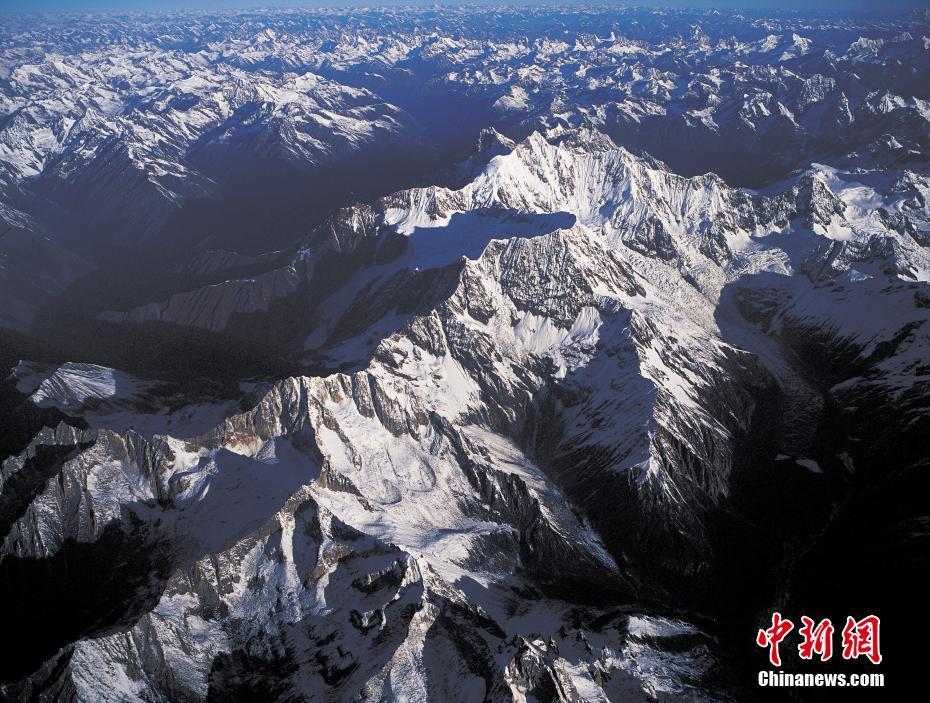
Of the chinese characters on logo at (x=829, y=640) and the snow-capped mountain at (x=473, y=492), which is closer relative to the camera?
the snow-capped mountain at (x=473, y=492)

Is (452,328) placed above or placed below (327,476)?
above

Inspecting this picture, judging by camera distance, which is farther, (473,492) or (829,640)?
(473,492)

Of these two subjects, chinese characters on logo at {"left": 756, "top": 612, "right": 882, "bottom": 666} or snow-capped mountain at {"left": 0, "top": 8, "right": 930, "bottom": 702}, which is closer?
snow-capped mountain at {"left": 0, "top": 8, "right": 930, "bottom": 702}

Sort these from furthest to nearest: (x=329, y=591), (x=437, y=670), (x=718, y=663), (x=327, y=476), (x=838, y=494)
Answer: (x=838, y=494), (x=327, y=476), (x=718, y=663), (x=329, y=591), (x=437, y=670)

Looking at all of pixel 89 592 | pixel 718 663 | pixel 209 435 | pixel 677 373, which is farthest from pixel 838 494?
pixel 89 592

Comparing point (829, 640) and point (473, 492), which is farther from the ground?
point (473, 492)

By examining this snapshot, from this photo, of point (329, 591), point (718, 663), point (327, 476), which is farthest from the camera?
point (327, 476)

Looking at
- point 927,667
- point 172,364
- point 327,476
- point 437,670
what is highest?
point 172,364

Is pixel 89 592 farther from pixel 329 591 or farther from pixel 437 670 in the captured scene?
pixel 437 670
